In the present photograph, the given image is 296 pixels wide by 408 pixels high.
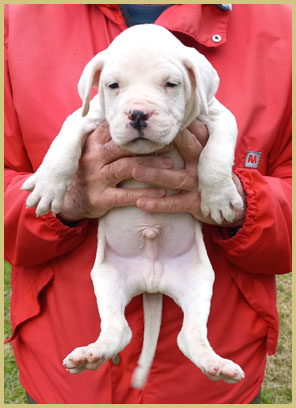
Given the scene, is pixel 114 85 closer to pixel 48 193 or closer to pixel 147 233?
pixel 48 193

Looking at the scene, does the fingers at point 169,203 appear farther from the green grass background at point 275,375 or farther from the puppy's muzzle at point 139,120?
the green grass background at point 275,375

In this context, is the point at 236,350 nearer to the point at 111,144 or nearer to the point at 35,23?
the point at 111,144

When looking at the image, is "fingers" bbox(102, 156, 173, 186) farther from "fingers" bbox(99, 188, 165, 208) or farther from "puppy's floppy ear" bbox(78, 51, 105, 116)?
"puppy's floppy ear" bbox(78, 51, 105, 116)

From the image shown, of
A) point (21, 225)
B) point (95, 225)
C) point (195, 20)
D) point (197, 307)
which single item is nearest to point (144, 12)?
point (195, 20)

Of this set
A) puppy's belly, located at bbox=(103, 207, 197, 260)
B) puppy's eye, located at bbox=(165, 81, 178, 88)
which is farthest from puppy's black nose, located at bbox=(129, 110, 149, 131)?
puppy's belly, located at bbox=(103, 207, 197, 260)

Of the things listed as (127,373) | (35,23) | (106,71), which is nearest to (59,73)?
(35,23)

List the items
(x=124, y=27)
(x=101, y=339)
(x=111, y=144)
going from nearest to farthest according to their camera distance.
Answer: (x=101, y=339)
(x=111, y=144)
(x=124, y=27)

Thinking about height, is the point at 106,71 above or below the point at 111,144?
above
